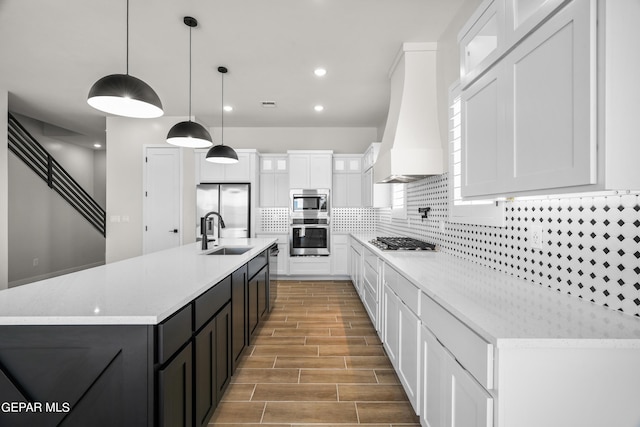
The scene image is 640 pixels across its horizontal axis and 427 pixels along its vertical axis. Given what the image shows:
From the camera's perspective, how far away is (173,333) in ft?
4.21

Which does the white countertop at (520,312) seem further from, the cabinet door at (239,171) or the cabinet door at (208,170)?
the cabinet door at (208,170)

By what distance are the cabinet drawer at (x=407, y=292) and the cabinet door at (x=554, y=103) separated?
2.63ft

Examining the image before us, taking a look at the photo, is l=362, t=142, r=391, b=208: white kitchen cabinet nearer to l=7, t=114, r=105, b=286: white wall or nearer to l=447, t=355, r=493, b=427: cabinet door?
l=447, t=355, r=493, b=427: cabinet door

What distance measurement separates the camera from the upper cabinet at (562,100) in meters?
0.86

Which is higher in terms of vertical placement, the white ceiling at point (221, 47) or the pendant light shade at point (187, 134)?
the white ceiling at point (221, 47)

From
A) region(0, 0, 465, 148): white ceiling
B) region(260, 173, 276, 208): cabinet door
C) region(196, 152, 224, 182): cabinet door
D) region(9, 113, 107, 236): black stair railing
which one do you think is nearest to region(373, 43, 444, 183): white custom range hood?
region(0, 0, 465, 148): white ceiling

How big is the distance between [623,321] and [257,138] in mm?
5880

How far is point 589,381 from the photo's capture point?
95 centimetres

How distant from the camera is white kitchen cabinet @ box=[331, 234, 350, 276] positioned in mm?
5582

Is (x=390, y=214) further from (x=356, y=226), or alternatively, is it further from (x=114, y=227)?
(x=114, y=227)

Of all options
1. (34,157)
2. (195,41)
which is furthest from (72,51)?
(34,157)

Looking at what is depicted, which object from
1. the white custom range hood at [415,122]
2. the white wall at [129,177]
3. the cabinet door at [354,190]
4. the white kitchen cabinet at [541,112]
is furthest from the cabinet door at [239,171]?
the white kitchen cabinet at [541,112]

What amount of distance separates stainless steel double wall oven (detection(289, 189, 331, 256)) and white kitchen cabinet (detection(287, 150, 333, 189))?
5.5 inches

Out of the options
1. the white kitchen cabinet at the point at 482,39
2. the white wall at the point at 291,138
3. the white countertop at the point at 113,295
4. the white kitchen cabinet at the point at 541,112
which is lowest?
the white countertop at the point at 113,295
